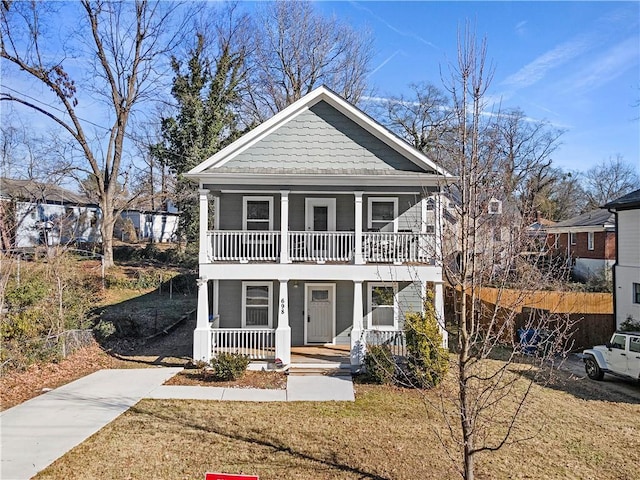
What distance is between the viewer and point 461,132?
18.1 feet

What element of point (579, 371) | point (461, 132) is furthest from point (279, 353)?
point (579, 371)

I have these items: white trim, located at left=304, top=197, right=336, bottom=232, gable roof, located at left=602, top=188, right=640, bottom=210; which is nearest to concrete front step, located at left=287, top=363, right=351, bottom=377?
white trim, located at left=304, top=197, right=336, bottom=232

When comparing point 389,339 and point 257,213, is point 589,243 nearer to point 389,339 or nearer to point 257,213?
point 389,339

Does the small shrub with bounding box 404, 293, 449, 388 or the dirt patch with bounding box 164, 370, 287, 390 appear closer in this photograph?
the small shrub with bounding box 404, 293, 449, 388

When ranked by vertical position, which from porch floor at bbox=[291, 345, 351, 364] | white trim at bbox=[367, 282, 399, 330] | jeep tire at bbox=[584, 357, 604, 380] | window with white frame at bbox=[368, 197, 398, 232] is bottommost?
jeep tire at bbox=[584, 357, 604, 380]

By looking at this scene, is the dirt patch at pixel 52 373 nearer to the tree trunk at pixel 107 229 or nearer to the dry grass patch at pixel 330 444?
the dry grass patch at pixel 330 444

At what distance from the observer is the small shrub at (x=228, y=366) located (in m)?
11.5

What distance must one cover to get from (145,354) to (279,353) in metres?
5.23

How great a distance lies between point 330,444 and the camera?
768 centimetres

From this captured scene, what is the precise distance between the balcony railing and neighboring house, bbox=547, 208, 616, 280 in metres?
19.3

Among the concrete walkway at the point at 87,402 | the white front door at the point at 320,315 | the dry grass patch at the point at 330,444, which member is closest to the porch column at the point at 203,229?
the concrete walkway at the point at 87,402

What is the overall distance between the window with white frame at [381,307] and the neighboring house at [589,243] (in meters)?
18.8

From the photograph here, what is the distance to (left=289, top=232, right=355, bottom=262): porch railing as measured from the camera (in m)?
→ 13.1

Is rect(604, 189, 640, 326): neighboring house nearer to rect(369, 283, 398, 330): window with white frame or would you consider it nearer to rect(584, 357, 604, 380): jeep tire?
rect(584, 357, 604, 380): jeep tire
